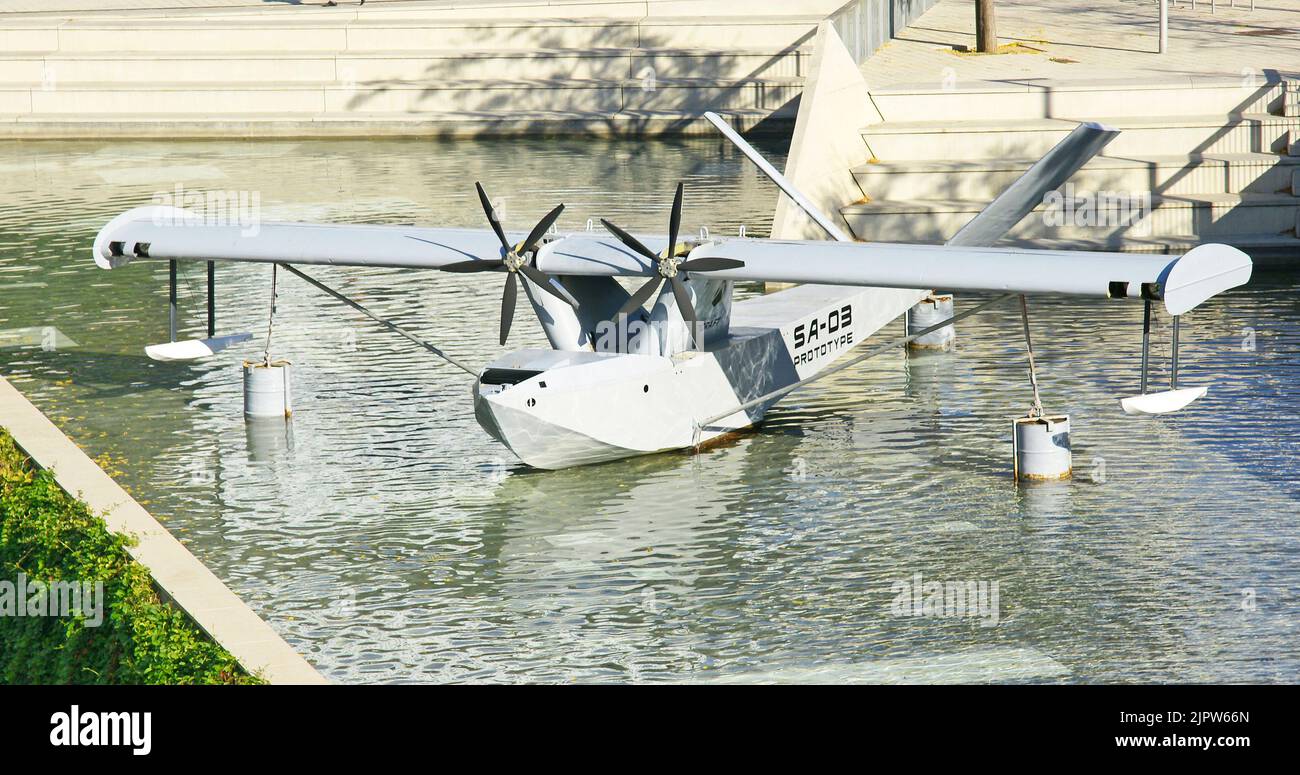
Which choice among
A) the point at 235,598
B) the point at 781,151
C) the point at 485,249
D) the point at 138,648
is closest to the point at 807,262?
the point at 485,249

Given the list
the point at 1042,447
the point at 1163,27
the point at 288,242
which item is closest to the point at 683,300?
the point at 1042,447

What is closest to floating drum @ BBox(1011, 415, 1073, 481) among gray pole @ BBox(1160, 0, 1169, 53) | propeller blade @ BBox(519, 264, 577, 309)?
propeller blade @ BBox(519, 264, 577, 309)

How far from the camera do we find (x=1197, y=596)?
64.4 ft

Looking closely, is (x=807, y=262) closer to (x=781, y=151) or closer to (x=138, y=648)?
(x=138, y=648)

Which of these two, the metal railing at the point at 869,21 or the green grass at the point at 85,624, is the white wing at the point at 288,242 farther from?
the metal railing at the point at 869,21

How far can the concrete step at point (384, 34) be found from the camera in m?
57.2

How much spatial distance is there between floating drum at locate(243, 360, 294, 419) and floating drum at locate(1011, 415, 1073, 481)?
11555 mm

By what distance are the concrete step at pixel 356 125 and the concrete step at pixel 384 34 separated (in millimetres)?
2783

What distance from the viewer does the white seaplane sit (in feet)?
72.4

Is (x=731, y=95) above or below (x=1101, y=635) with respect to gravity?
above

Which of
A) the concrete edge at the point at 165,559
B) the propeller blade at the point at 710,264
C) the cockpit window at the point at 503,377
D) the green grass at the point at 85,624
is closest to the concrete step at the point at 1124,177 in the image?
the propeller blade at the point at 710,264

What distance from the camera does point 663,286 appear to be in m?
24.9

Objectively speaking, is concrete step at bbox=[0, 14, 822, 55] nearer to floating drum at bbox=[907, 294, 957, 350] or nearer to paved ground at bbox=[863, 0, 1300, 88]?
paved ground at bbox=[863, 0, 1300, 88]

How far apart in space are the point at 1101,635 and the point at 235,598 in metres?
9.29
